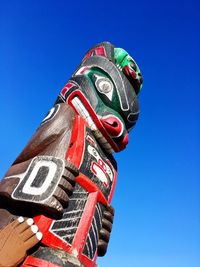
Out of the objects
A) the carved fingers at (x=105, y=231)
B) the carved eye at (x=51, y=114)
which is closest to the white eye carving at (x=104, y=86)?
the carved eye at (x=51, y=114)

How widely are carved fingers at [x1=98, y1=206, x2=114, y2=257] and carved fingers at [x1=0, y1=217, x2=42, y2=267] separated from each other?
3.88ft

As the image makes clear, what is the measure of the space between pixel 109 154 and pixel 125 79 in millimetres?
1236

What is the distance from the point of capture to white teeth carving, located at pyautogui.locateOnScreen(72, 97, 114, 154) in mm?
4121

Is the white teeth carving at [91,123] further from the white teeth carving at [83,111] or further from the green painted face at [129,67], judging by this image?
the green painted face at [129,67]

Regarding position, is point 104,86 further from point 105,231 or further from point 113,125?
point 105,231

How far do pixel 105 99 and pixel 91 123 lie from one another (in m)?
0.47

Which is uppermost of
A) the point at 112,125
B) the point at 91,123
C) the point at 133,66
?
the point at 133,66

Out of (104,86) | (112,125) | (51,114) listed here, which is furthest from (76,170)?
(104,86)

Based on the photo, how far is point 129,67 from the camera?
515 centimetres

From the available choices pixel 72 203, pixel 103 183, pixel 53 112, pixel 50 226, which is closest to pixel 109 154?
pixel 103 183

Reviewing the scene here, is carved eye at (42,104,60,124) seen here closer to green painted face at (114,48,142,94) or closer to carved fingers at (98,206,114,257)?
carved fingers at (98,206,114,257)

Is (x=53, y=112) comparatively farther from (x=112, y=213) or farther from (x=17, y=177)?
(x=112, y=213)

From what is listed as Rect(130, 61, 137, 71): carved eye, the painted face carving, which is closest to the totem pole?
the painted face carving

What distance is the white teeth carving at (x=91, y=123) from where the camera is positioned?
4121mm
